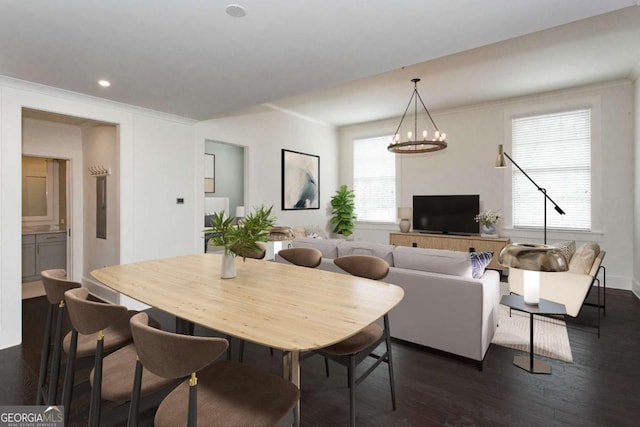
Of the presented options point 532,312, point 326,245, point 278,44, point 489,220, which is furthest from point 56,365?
point 489,220

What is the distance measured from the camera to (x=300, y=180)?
6.59m

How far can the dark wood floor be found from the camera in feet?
6.57

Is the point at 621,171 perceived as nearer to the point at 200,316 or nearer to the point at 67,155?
the point at 200,316

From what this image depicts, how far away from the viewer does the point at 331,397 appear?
7.32 feet

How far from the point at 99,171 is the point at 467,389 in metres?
4.99

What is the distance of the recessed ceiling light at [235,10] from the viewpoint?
1.99 m

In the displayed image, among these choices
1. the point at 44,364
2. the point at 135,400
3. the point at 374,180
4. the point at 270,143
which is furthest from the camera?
the point at 374,180

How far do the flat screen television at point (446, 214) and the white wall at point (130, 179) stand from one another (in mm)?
4176

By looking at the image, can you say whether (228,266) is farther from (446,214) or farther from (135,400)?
(446,214)

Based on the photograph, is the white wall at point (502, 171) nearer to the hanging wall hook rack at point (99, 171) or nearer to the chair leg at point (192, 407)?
the hanging wall hook rack at point (99, 171)

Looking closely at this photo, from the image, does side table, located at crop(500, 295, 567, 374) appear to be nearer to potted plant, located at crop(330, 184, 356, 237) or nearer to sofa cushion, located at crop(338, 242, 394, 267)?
sofa cushion, located at crop(338, 242, 394, 267)

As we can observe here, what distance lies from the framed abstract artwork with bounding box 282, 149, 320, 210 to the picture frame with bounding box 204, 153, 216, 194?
4.77ft

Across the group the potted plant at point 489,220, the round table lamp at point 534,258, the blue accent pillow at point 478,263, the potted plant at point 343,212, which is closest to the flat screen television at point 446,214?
the potted plant at point 489,220

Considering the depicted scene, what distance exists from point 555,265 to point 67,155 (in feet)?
19.7
